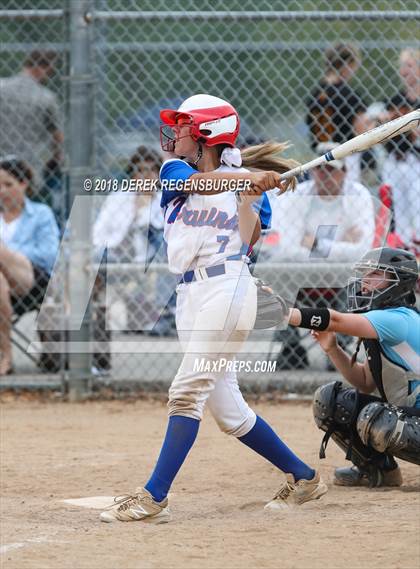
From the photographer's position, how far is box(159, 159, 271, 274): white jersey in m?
3.96

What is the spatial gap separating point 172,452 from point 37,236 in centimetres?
343

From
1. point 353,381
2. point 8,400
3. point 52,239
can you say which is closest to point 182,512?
point 353,381

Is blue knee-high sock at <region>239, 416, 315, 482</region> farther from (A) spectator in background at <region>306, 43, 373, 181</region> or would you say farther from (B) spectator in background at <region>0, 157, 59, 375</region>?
(B) spectator in background at <region>0, 157, 59, 375</region>

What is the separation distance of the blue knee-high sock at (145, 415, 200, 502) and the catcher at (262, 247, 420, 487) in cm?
65

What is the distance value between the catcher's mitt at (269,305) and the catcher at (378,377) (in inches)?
7.6

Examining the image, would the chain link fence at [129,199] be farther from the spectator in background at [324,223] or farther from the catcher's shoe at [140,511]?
the catcher's shoe at [140,511]

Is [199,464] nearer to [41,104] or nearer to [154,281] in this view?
[154,281]

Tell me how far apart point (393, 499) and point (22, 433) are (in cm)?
226

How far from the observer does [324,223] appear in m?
6.47

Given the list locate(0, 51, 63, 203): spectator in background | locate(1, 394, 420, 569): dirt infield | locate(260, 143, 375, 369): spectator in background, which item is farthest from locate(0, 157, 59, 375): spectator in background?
locate(260, 143, 375, 369): spectator in background

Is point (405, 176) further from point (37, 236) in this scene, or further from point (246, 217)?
point (246, 217)

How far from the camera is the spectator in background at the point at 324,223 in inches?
251

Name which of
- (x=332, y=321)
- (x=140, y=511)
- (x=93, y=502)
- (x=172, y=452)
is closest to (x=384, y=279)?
(x=332, y=321)

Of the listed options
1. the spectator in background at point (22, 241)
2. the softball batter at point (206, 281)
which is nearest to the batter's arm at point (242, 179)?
the softball batter at point (206, 281)
